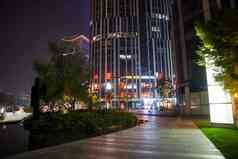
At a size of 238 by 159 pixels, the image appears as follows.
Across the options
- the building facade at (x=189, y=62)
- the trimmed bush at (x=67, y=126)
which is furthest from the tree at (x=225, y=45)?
the building facade at (x=189, y=62)

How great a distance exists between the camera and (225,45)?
1108 cm

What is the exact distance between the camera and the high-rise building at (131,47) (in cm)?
8919

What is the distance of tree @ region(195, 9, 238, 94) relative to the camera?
35.1ft

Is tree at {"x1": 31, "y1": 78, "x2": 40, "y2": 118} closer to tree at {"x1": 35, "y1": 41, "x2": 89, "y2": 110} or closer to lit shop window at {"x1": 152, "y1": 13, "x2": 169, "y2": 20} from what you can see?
tree at {"x1": 35, "y1": 41, "x2": 89, "y2": 110}

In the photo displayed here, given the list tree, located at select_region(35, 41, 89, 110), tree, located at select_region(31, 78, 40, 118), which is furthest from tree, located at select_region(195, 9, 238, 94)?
tree, located at select_region(31, 78, 40, 118)

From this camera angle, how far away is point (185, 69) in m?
36.6

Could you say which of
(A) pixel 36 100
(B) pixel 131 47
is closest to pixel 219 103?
(A) pixel 36 100

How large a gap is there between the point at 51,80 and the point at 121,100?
72.0 metres

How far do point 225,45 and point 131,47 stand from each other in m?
85.1

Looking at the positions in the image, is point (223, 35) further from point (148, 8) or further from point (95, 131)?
point (148, 8)

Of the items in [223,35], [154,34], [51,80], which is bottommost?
[51,80]

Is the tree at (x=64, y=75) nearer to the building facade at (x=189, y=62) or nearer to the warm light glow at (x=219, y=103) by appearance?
the warm light glow at (x=219, y=103)

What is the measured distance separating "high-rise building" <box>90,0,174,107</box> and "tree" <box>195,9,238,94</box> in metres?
74.7

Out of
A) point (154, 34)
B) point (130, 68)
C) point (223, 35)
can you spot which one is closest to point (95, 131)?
point (223, 35)
